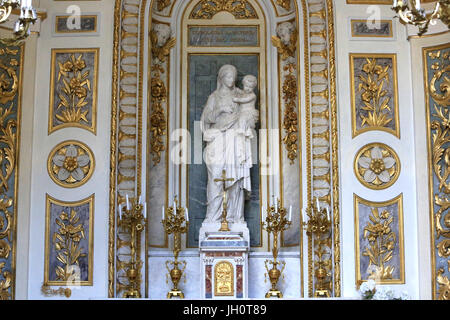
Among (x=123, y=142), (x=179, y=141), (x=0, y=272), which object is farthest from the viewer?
(x=179, y=141)

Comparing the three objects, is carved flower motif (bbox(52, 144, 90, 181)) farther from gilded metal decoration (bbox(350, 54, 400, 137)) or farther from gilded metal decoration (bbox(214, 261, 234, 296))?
gilded metal decoration (bbox(350, 54, 400, 137))

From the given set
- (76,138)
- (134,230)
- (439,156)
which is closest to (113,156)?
(76,138)

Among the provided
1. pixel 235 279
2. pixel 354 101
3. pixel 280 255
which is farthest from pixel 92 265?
pixel 354 101

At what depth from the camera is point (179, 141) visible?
10594 millimetres

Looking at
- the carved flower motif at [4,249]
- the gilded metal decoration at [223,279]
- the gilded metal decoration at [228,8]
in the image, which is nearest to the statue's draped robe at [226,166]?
the gilded metal decoration at [223,279]

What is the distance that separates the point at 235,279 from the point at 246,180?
4.50 ft

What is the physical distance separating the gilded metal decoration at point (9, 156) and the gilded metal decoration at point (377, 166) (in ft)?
13.4

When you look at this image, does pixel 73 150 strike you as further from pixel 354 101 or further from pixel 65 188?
pixel 354 101

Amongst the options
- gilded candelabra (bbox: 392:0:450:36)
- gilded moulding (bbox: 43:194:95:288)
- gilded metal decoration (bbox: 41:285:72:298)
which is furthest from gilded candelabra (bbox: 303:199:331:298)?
gilded candelabra (bbox: 392:0:450:36)

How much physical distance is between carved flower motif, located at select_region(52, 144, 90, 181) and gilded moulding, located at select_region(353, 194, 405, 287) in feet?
10.8

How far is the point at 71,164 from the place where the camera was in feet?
31.5

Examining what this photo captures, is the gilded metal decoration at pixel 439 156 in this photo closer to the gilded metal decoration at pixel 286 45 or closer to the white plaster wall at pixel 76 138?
the gilded metal decoration at pixel 286 45

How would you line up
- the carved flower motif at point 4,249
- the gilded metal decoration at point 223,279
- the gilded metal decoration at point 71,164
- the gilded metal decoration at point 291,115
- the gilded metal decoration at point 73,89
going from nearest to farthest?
1. the carved flower motif at point 4,249
2. the gilded metal decoration at point 223,279
3. the gilded metal decoration at point 71,164
4. the gilded metal decoration at point 73,89
5. the gilded metal decoration at point 291,115

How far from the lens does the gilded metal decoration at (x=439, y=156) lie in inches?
367
